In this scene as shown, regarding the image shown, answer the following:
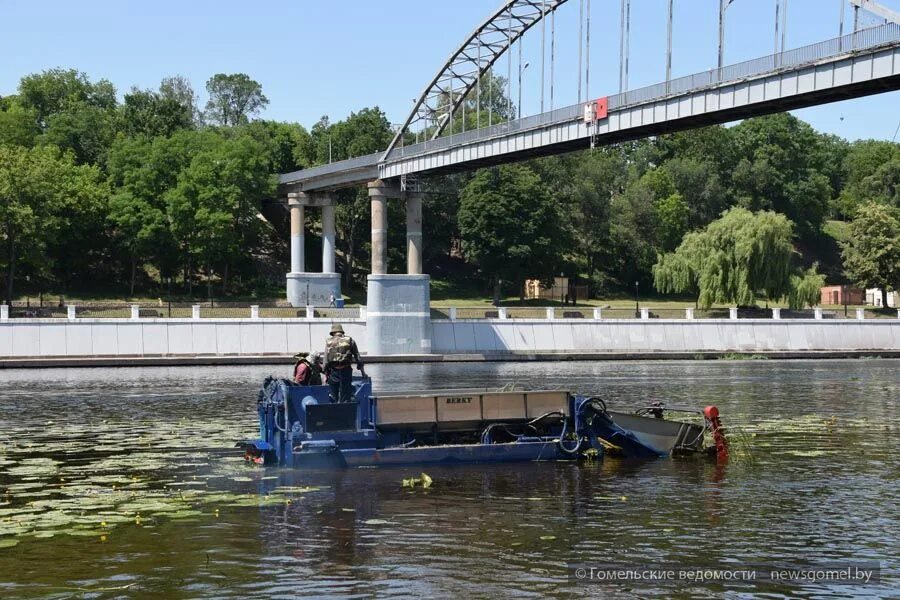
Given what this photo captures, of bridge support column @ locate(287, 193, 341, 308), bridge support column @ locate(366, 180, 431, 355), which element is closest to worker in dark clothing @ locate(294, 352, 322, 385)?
bridge support column @ locate(366, 180, 431, 355)

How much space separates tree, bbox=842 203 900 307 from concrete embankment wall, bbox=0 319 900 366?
73.7 feet

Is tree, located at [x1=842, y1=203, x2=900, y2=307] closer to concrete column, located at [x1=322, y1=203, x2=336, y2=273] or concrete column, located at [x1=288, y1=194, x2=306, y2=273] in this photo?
concrete column, located at [x1=322, y1=203, x2=336, y2=273]

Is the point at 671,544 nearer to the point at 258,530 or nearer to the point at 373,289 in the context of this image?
the point at 258,530

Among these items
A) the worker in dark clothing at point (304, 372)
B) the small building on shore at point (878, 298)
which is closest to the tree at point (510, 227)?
the small building on shore at point (878, 298)

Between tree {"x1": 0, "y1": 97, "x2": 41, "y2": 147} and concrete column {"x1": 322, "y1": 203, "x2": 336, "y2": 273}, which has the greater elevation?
tree {"x1": 0, "y1": 97, "x2": 41, "y2": 147}

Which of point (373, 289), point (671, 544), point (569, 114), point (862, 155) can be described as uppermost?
point (862, 155)

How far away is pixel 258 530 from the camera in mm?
19141

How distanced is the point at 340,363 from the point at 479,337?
49747 millimetres

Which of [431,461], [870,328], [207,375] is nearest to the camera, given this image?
[431,461]

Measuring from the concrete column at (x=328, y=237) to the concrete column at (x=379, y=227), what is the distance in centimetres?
1469

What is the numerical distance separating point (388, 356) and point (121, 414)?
34294 mm

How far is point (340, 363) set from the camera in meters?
24.4

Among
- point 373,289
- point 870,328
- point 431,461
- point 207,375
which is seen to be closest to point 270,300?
point 373,289

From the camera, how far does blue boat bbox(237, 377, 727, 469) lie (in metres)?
24.9
